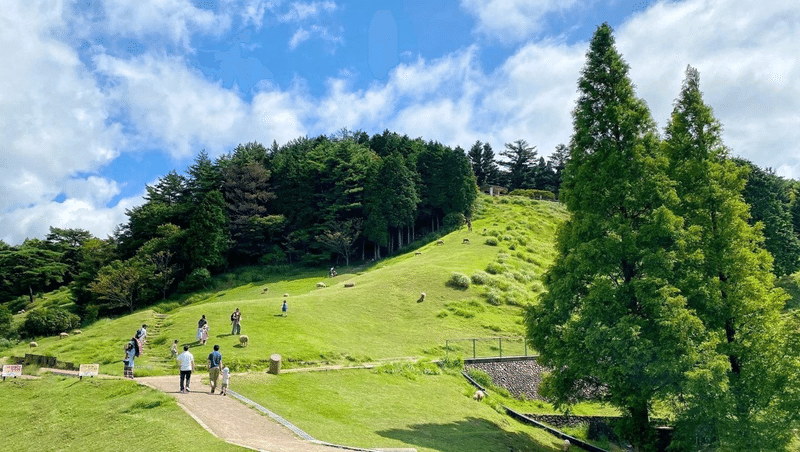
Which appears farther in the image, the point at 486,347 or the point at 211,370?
the point at 486,347

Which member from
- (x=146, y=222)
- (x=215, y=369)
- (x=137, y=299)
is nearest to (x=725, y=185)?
(x=215, y=369)

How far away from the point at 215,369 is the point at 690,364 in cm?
1883

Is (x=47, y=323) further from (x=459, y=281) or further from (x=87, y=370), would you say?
(x=459, y=281)

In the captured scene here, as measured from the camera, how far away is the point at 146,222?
242ft

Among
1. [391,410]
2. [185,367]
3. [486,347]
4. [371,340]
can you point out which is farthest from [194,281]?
[391,410]

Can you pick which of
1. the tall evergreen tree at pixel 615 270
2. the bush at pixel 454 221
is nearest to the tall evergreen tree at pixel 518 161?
the bush at pixel 454 221

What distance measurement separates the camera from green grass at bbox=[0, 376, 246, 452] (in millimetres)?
15109

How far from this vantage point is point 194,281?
64.2 metres

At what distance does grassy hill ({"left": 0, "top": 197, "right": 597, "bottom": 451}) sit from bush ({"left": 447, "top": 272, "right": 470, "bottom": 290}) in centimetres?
17

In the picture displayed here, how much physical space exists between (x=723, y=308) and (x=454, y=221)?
195ft

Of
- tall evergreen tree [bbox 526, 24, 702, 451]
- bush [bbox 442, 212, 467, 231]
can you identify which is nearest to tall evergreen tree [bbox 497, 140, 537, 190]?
bush [bbox 442, 212, 467, 231]

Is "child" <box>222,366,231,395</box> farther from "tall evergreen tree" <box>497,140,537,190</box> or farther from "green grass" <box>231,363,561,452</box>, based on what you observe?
"tall evergreen tree" <box>497,140,537,190</box>

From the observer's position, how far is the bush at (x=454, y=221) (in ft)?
258

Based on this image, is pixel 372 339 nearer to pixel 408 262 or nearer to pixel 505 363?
pixel 505 363
